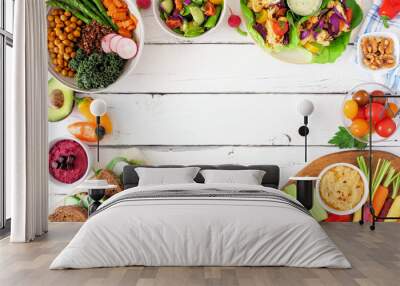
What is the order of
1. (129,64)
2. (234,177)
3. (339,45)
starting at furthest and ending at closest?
(339,45) → (129,64) → (234,177)

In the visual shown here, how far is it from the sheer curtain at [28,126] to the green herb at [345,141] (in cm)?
309

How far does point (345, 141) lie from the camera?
20.8 feet

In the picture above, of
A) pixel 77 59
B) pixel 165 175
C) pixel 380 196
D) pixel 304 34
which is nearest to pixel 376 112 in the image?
pixel 380 196

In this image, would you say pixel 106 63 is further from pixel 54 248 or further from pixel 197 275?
pixel 197 275

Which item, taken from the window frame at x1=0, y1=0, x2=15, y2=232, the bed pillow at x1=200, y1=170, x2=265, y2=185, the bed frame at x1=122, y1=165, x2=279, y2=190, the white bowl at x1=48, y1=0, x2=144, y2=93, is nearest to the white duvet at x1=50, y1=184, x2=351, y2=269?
the bed pillow at x1=200, y1=170, x2=265, y2=185

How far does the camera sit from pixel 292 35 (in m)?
6.21

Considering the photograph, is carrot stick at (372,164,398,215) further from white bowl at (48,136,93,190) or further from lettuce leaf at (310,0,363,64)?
white bowl at (48,136,93,190)

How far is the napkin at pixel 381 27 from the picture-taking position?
6.30 metres

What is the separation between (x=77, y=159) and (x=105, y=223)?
2359 millimetres

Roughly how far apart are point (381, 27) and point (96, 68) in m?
3.11

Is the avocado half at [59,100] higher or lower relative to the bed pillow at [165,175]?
higher

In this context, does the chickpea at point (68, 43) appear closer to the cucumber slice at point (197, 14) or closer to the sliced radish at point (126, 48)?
the sliced radish at point (126, 48)

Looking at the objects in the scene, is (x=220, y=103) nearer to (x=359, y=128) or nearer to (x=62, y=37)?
(x=359, y=128)

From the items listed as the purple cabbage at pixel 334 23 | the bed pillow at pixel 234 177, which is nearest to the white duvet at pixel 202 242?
the bed pillow at pixel 234 177
